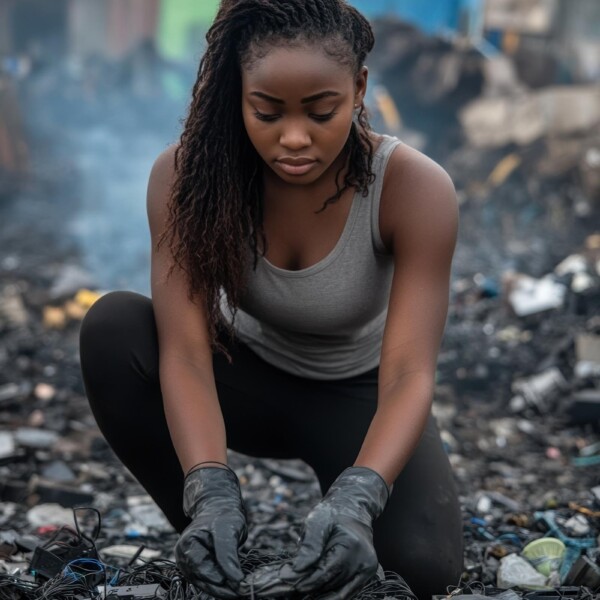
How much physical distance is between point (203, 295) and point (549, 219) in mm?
7715

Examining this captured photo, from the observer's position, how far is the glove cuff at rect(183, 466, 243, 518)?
2.15 meters

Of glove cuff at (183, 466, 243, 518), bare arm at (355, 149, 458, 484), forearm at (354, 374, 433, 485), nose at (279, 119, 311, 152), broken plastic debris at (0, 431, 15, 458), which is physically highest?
nose at (279, 119, 311, 152)

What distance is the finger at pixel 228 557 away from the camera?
1.96m

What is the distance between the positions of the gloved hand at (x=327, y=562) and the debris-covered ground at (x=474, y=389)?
0.91 ft

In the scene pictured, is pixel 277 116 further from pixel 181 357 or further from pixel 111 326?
pixel 111 326

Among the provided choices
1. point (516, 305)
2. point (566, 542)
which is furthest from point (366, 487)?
point (516, 305)

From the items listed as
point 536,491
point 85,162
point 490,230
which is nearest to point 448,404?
point 536,491

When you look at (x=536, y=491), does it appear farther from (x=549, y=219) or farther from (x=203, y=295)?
(x=549, y=219)

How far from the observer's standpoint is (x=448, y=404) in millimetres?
5238

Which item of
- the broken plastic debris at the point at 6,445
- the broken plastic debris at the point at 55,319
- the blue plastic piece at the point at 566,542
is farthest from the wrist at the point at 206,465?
the broken plastic debris at the point at 55,319

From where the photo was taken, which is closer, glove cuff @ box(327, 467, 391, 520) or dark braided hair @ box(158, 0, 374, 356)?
glove cuff @ box(327, 467, 391, 520)

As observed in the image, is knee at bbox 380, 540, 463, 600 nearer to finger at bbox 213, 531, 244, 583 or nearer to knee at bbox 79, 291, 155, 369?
finger at bbox 213, 531, 244, 583

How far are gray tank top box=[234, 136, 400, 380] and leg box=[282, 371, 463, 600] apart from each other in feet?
0.33

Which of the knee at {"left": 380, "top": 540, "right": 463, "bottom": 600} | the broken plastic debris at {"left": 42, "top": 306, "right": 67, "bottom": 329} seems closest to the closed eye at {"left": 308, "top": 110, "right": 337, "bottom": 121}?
the knee at {"left": 380, "top": 540, "right": 463, "bottom": 600}
